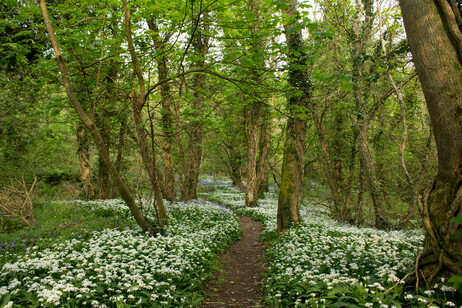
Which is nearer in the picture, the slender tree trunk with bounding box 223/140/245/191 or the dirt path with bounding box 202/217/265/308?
the dirt path with bounding box 202/217/265/308

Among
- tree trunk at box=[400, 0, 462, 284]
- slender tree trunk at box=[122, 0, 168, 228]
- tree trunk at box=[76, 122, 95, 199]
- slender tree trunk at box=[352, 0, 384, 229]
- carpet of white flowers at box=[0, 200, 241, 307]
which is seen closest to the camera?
tree trunk at box=[400, 0, 462, 284]

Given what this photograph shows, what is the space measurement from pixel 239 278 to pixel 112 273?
3.18m

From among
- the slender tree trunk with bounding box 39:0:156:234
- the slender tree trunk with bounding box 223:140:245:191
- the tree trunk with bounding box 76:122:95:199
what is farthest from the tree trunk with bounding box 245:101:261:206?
the slender tree trunk with bounding box 39:0:156:234

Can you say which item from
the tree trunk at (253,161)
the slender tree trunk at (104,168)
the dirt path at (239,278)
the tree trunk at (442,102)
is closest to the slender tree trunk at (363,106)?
the dirt path at (239,278)

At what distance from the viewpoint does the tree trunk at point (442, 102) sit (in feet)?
10.7

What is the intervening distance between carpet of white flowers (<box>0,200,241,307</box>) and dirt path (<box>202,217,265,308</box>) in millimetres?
367

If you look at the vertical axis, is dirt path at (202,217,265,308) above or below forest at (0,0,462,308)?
below

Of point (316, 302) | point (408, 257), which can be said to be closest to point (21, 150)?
point (316, 302)

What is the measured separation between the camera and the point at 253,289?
19.0ft

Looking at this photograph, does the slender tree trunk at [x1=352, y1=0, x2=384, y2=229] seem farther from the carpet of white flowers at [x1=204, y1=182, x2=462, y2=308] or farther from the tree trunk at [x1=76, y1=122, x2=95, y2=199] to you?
the tree trunk at [x1=76, y1=122, x2=95, y2=199]

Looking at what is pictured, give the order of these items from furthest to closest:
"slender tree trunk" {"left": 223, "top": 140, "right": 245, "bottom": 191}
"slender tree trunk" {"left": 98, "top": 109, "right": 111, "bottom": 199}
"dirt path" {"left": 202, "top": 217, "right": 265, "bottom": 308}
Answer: "slender tree trunk" {"left": 223, "top": 140, "right": 245, "bottom": 191}
"slender tree trunk" {"left": 98, "top": 109, "right": 111, "bottom": 199}
"dirt path" {"left": 202, "top": 217, "right": 265, "bottom": 308}

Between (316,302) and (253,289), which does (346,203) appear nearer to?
(253,289)

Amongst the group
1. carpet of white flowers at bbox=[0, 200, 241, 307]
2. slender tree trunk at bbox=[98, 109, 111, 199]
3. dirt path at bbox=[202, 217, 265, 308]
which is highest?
slender tree trunk at bbox=[98, 109, 111, 199]

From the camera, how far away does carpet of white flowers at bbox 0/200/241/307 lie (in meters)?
3.71
